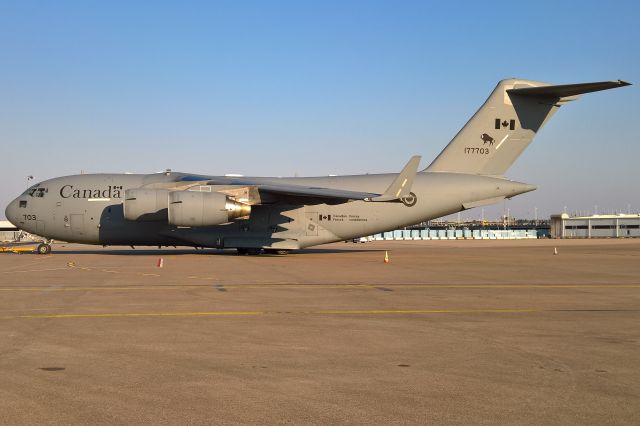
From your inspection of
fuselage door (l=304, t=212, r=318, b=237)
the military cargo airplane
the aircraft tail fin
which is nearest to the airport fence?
the aircraft tail fin

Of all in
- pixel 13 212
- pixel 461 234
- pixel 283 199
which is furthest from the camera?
pixel 461 234

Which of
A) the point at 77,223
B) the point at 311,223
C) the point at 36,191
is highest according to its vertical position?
the point at 36,191

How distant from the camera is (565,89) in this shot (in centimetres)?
2783

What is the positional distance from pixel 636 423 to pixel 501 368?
187 cm

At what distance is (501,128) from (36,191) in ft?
73.6

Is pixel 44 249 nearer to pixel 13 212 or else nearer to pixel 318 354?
pixel 13 212

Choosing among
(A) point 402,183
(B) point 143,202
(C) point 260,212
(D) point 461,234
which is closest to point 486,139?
(A) point 402,183

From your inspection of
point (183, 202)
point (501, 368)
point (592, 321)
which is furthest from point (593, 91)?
point (501, 368)

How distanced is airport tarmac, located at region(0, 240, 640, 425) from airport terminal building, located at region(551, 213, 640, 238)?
77311mm

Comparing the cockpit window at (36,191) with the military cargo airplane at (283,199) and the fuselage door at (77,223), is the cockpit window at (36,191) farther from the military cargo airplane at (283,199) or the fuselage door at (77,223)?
the fuselage door at (77,223)

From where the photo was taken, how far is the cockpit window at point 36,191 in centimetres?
2889

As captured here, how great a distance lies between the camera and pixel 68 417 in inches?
193

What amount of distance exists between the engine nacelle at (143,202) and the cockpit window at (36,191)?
208 inches

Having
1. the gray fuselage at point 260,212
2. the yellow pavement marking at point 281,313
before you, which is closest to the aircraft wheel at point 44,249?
the gray fuselage at point 260,212
